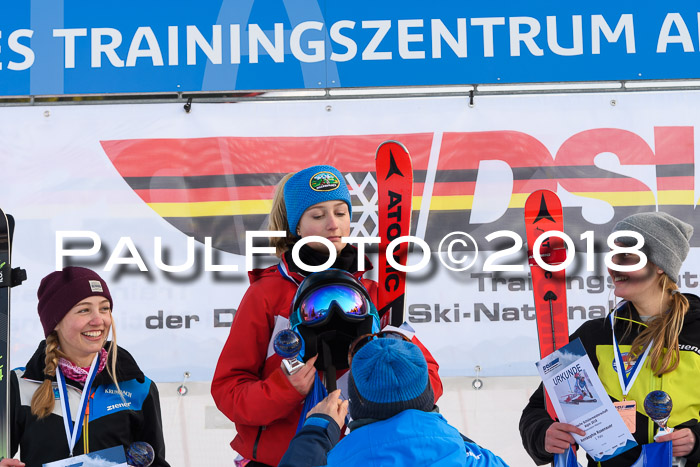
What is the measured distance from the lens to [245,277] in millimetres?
3654

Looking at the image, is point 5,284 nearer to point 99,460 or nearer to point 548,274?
point 99,460

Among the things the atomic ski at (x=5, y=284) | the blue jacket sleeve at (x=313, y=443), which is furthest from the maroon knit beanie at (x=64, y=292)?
the blue jacket sleeve at (x=313, y=443)

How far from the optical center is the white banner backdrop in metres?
3.59

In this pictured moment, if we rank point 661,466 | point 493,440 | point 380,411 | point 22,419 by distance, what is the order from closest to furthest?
1. point 380,411
2. point 661,466
3. point 22,419
4. point 493,440

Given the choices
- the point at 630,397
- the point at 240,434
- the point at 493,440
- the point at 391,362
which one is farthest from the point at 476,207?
the point at 391,362

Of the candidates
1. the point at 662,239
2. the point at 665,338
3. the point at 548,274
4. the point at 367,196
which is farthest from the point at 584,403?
the point at 367,196

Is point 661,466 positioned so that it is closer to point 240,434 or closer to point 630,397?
point 630,397

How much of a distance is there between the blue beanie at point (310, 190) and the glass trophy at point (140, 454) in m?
0.85

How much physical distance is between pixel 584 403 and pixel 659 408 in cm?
23

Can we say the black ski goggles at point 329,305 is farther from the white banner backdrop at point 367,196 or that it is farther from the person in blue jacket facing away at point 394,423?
the white banner backdrop at point 367,196

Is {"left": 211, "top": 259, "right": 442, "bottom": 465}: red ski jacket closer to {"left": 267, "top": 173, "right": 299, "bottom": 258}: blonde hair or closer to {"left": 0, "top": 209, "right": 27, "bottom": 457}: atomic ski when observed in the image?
{"left": 267, "top": 173, "right": 299, "bottom": 258}: blonde hair

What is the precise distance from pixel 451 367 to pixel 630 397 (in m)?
1.04

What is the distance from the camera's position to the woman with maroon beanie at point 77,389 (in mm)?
2844

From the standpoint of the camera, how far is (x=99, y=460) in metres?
2.78
